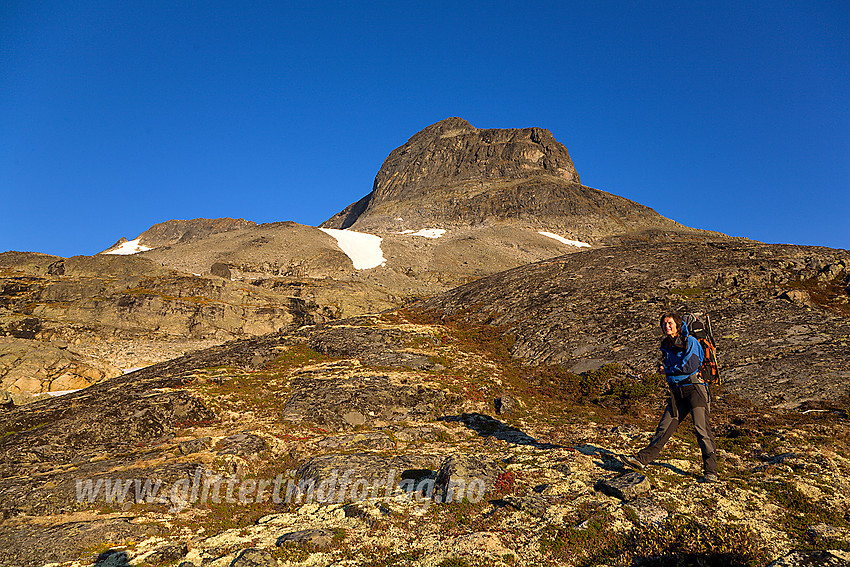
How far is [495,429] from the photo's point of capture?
15.7 m

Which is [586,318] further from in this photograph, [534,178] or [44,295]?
[534,178]

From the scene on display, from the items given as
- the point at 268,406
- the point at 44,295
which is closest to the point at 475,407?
the point at 268,406

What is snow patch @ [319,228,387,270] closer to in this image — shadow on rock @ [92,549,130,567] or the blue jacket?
the blue jacket

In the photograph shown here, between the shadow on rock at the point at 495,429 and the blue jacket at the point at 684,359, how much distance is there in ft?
13.3

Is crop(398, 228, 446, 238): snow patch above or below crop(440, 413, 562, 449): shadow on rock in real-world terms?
above

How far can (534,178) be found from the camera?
150 meters

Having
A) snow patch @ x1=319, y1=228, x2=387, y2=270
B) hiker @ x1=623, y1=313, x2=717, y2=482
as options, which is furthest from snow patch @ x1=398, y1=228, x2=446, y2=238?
hiker @ x1=623, y1=313, x2=717, y2=482

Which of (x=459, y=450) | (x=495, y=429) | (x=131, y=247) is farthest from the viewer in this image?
(x=131, y=247)

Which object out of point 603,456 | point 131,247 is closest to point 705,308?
point 603,456

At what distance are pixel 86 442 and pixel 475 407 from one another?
1374cm

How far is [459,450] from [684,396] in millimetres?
6545

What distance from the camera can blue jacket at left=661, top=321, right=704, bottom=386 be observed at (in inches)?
425

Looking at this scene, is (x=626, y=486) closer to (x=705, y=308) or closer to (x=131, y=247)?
(x=705, y=308)

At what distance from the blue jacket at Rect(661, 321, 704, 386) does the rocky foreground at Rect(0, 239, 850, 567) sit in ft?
7.44
